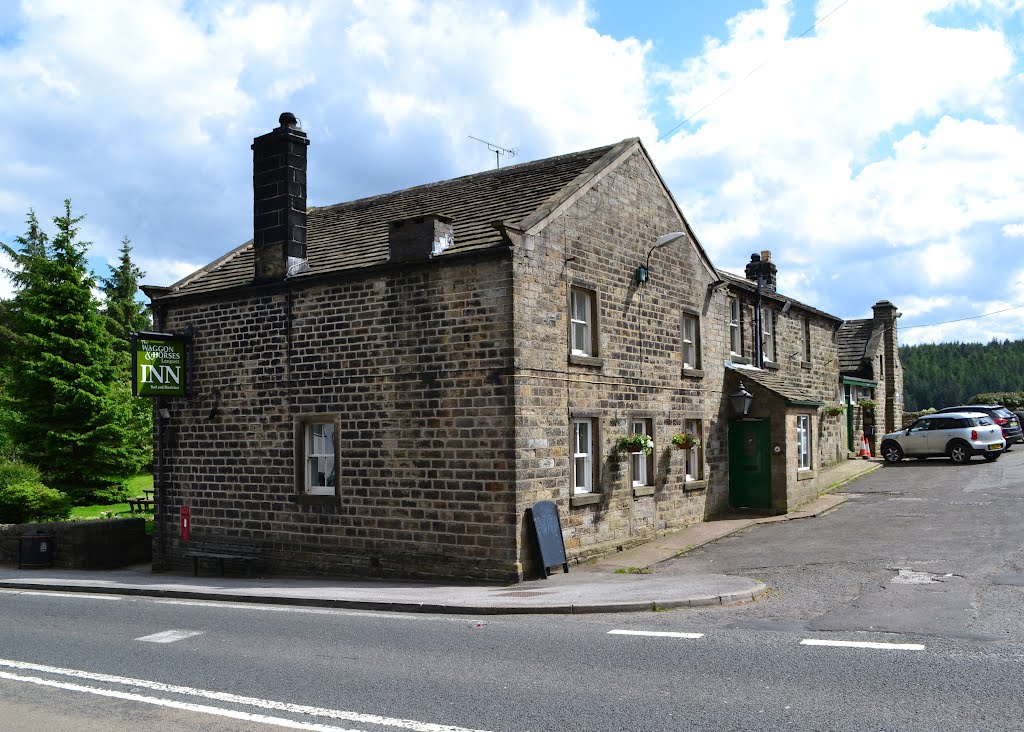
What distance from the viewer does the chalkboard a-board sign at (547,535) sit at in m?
13.3

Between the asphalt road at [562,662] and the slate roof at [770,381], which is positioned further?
the slate roof at [770,381]

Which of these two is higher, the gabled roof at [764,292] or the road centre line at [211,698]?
the gabled roof at [764,292]

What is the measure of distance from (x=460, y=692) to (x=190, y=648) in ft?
12.2

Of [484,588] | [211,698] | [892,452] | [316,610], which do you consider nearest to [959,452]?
[892,452]

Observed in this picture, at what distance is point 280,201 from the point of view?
54.7 feet

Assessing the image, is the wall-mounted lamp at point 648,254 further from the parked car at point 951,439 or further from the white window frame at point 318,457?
the parked car at point 951,439

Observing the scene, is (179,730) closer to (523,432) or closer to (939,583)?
(523,432)

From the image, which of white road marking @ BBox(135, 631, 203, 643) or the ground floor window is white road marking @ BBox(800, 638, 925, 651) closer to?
white road marking @ BBox(135, 631, 203, 643)

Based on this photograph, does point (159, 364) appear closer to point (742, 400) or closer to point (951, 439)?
point (742, 400)

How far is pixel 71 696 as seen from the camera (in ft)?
23.3

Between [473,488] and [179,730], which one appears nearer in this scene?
[179,730]

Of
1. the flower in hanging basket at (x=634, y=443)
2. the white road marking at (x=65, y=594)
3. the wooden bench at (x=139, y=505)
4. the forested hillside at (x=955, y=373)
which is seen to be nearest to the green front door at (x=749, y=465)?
the flower in hanging basket at (x=634, y=443)

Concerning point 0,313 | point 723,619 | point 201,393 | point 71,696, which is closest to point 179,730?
point 71,696

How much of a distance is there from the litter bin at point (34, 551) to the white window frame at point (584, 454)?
1173 centimetres
